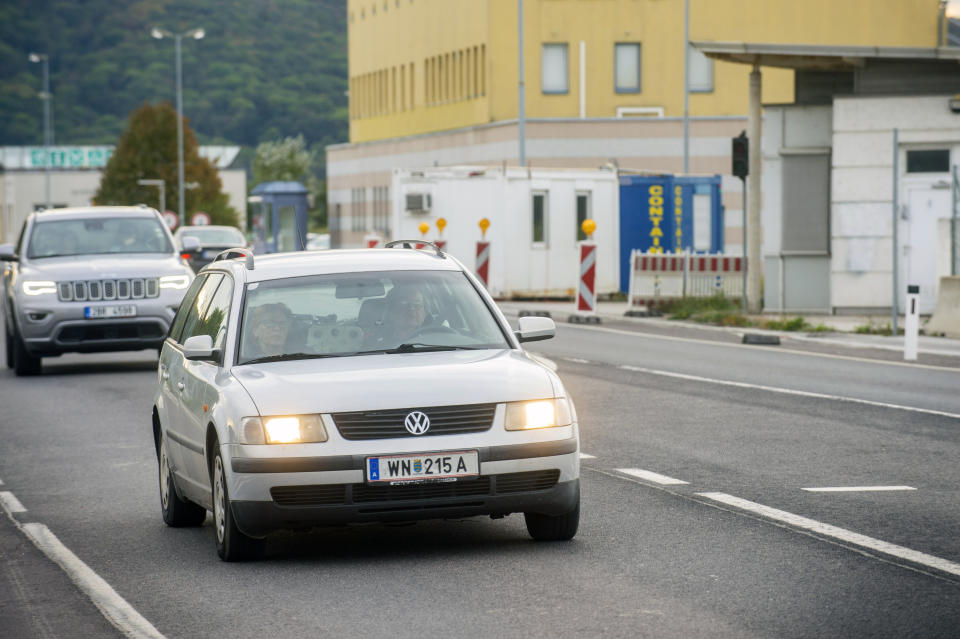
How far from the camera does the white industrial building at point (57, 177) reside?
144500mm

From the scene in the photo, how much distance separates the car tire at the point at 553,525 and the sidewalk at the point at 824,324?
49.1 ft

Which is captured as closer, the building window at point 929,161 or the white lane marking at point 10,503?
the white lane marking at point 10,503

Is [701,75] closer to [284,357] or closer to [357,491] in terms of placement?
Answer: [284,357]

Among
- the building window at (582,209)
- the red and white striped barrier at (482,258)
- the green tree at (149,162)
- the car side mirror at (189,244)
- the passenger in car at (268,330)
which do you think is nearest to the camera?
the passenger in car at (268,330)

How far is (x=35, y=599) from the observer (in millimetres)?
7977

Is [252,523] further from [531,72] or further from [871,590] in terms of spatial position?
[531,72]

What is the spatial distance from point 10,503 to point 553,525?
378 centimetres

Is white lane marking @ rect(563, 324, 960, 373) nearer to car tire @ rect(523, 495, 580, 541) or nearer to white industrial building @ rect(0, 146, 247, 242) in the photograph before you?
car tire @ rect(523, 495, 580, 541)

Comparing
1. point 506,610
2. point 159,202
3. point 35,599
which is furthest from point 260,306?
point 159,202

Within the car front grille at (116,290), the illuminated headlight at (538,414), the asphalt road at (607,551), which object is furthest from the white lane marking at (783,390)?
the illuminated headlight at (538,414)

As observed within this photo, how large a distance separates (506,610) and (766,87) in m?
66.4

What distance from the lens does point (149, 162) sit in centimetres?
12175

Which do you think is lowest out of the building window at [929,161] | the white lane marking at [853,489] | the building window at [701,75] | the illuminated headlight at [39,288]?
the white lane marking at [853,489]

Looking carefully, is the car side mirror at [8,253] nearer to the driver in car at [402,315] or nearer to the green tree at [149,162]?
the driver in car at [402,315]
